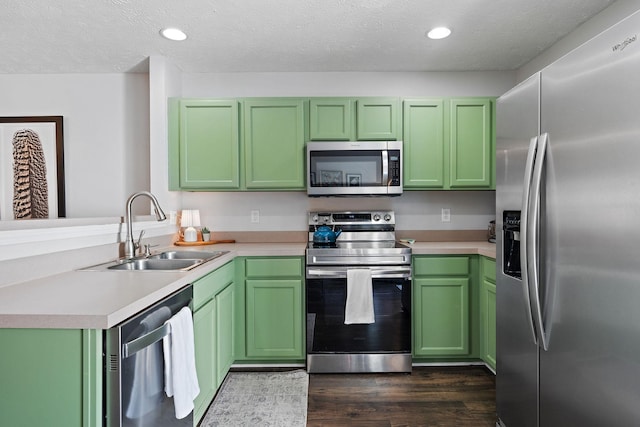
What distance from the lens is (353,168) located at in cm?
286

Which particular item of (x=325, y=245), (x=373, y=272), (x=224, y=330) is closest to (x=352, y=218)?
(x=325, y=245)

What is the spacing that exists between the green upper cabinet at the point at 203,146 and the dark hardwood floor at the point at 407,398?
63.4 inches

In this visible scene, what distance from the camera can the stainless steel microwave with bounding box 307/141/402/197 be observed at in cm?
284

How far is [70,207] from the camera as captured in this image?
323 cm

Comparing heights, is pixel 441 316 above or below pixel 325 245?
below

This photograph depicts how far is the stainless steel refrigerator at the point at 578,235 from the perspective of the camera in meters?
1.06

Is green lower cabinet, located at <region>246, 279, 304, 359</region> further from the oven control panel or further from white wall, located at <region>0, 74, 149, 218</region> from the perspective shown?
white wall, located at <region>0, 74, 149, 218</region>

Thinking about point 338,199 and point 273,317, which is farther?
point 338,199

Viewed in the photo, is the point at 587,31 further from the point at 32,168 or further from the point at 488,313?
the point at 32,168

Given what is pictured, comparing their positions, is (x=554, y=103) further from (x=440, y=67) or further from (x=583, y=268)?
(x=440, y=67)

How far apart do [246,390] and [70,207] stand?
2174 millimetres

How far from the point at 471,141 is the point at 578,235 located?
5.97ft

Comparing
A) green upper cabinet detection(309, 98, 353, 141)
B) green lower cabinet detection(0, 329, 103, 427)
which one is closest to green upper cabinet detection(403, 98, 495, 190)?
green upper cabinet detection(309, 98, 353, 141)

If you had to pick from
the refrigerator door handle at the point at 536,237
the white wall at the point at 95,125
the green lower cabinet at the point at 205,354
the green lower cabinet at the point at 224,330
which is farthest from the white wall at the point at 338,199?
the refrigerator door handle at the point at 536,237
